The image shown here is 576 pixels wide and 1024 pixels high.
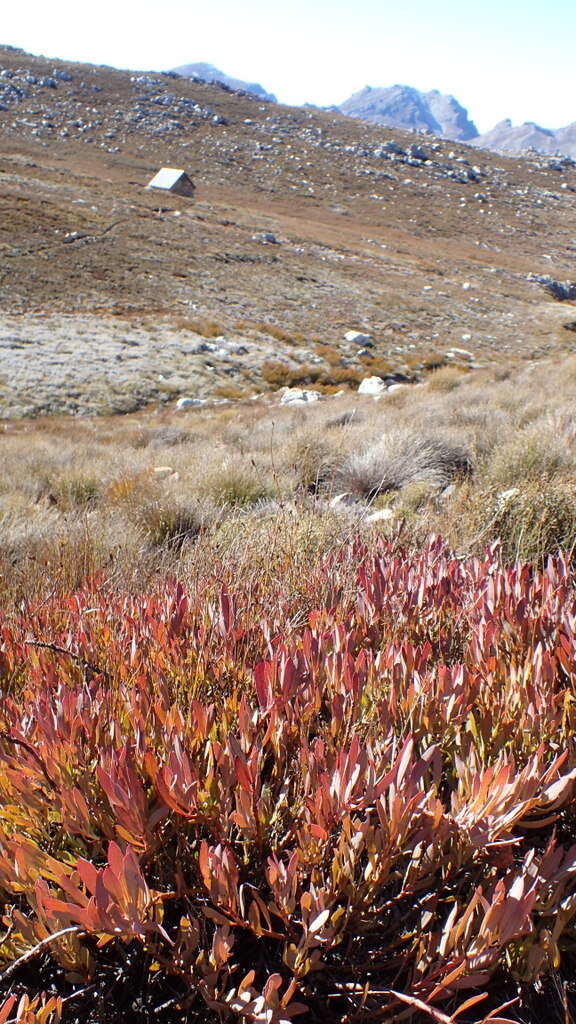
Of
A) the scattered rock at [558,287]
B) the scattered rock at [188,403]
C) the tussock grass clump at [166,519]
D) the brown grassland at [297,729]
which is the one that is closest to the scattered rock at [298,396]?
the scattered rock at [188,403]

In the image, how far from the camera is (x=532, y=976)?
3.61 ft

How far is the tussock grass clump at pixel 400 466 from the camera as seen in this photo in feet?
18.7

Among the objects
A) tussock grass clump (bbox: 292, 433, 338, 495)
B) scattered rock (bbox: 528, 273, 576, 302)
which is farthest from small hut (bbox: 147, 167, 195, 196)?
tussock grass clump (bbox: 292, 433, 338, 495)

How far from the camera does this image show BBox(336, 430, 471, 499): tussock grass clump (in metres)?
5.71

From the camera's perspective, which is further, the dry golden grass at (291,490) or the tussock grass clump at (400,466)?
the tussock grass clump at (400,466)

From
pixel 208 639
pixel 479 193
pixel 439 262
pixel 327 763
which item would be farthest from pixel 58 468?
pixel 479 193

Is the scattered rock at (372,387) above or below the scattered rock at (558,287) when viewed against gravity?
below

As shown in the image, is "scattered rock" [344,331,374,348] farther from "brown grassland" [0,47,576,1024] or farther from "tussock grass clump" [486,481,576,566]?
"tussock grass clump" [486,481,576,566]

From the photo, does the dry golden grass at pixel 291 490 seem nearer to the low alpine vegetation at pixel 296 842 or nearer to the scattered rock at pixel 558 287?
the low alpine vegetation at pixel 296 842

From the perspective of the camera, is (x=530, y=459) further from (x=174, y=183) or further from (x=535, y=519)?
(x=174, y=183)

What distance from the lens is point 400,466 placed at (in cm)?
583

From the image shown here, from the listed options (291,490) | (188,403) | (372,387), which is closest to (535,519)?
(291,490)

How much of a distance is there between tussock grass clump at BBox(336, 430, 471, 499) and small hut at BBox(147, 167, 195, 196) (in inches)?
1773

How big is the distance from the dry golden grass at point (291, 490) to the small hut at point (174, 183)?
40.0 m
